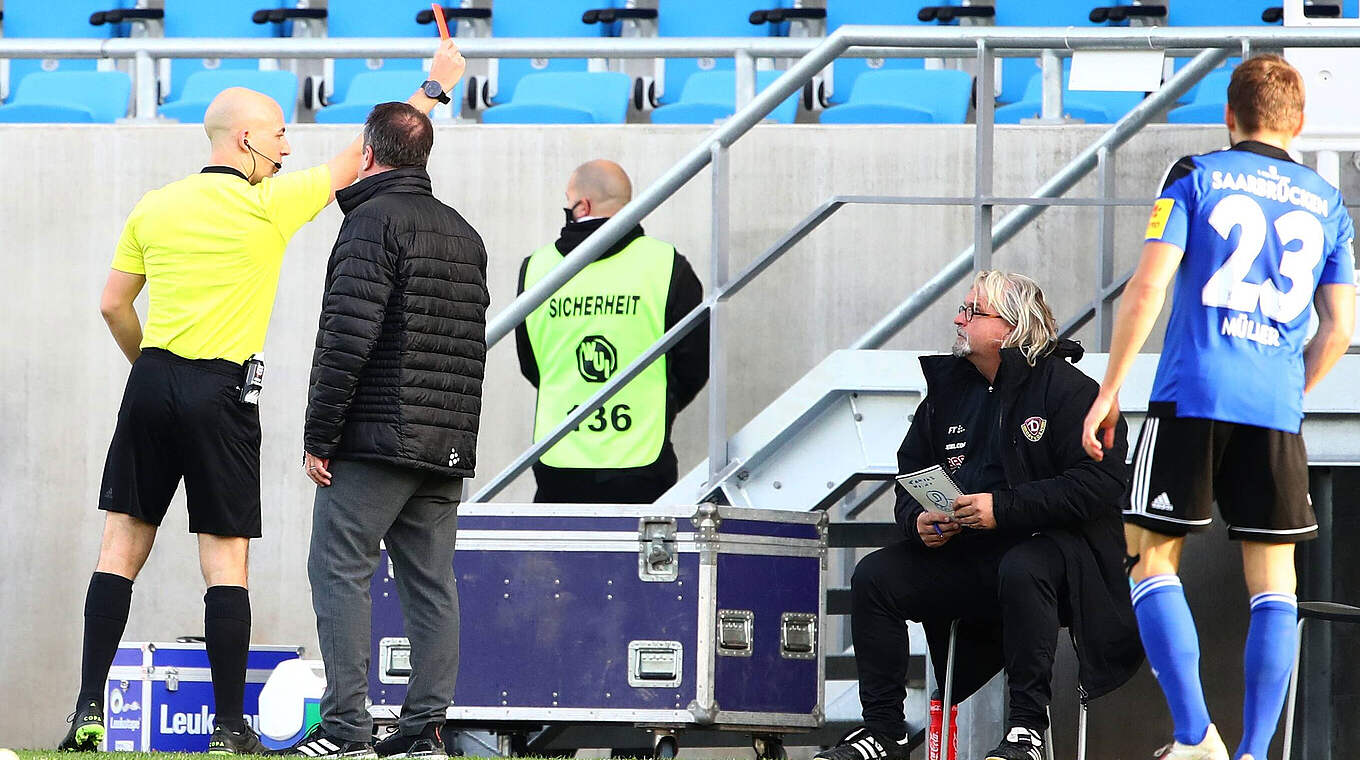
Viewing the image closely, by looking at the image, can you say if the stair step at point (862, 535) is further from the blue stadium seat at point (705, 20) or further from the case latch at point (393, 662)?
the blue stadium seat at point (705, 20)

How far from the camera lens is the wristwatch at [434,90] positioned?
191 inches

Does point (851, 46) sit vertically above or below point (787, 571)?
above

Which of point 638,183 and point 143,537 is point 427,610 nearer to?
point 143,537

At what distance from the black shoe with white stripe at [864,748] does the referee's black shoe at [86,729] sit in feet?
5.75

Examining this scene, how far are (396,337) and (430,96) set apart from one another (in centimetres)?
71

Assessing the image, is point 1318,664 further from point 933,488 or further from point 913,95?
point 913,95

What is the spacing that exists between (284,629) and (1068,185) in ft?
10.3

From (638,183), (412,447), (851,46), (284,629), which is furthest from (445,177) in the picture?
(412,447)

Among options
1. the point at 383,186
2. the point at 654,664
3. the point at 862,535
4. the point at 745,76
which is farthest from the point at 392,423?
the point at 745,76

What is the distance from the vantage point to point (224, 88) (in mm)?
8453

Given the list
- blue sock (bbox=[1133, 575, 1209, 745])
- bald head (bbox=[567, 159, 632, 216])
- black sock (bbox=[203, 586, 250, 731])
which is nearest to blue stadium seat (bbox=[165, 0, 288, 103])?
bald head (bbox=[567, 159, 632, 216])

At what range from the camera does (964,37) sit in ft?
17.4

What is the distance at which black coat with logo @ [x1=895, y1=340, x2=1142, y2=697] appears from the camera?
4883 mm

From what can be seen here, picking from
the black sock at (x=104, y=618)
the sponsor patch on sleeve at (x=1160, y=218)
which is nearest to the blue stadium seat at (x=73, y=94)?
the black sock at (x=104, y=618)
